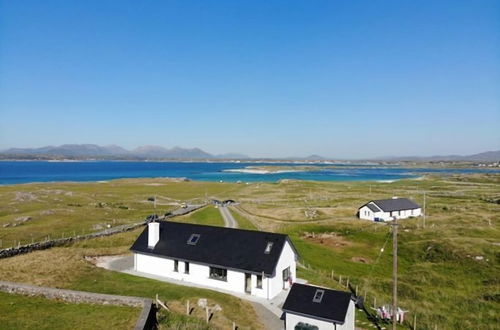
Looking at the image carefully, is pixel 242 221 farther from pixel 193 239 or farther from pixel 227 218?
pixel 193 239

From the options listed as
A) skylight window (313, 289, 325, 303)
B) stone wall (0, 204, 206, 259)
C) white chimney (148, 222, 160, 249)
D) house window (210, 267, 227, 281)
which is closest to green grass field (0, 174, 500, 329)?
stone wall (0, 204, 206, 259)

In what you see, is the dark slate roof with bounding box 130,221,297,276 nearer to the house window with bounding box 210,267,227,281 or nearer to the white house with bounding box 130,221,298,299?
the white house with bounding box 130,221,298,299

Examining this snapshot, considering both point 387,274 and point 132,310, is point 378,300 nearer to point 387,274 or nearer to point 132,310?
point 387,274

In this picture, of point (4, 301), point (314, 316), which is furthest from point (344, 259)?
point (4, 301)

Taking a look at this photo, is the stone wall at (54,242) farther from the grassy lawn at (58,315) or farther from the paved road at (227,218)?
the grassy lawn at (58,315)

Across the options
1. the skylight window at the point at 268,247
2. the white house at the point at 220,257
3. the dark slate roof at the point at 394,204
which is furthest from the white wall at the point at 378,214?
the skylight window at the point at 268,247

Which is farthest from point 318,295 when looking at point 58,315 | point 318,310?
point 58,315
